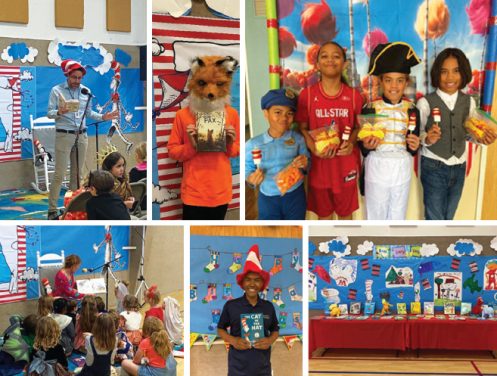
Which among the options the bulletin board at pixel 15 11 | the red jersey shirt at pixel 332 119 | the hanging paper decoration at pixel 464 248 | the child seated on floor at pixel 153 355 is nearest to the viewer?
the bulletin board at pixel 15 11

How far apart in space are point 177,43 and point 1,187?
880mm

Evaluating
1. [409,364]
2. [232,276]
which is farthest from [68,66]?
[409,364]

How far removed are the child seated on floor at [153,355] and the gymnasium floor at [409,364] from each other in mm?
621

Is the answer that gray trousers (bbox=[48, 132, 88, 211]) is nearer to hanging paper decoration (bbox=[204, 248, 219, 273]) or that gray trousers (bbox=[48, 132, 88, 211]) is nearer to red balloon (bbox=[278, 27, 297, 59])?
hanging paper decoration (bbox=[204, 248, 219, 273])

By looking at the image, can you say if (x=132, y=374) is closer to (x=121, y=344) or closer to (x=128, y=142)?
(x=121, y=344)

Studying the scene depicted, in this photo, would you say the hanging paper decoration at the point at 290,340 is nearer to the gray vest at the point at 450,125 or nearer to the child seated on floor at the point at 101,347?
the child seated on floor at the point at 101,347

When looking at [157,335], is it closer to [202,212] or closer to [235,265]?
[235,265]

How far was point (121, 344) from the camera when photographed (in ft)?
11.4

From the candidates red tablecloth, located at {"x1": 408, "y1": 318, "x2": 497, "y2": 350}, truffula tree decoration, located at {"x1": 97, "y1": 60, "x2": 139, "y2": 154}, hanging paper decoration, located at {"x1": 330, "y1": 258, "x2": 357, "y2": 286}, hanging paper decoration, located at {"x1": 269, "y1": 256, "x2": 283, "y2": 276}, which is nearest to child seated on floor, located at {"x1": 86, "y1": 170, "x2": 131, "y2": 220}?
truffula tree decoration, located at {"x1": 97, "y1": 60, "x2": 139, "y2": 154}

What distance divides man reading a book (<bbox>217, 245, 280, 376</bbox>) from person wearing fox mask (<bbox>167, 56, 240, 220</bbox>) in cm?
32

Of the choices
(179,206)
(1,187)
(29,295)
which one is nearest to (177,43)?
(179,206)

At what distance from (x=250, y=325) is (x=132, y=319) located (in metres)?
0.48

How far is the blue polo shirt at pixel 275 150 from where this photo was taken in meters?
3.38

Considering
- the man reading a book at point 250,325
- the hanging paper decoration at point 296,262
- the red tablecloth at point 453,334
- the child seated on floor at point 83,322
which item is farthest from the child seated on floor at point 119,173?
the red tablecloth at point 453,334
